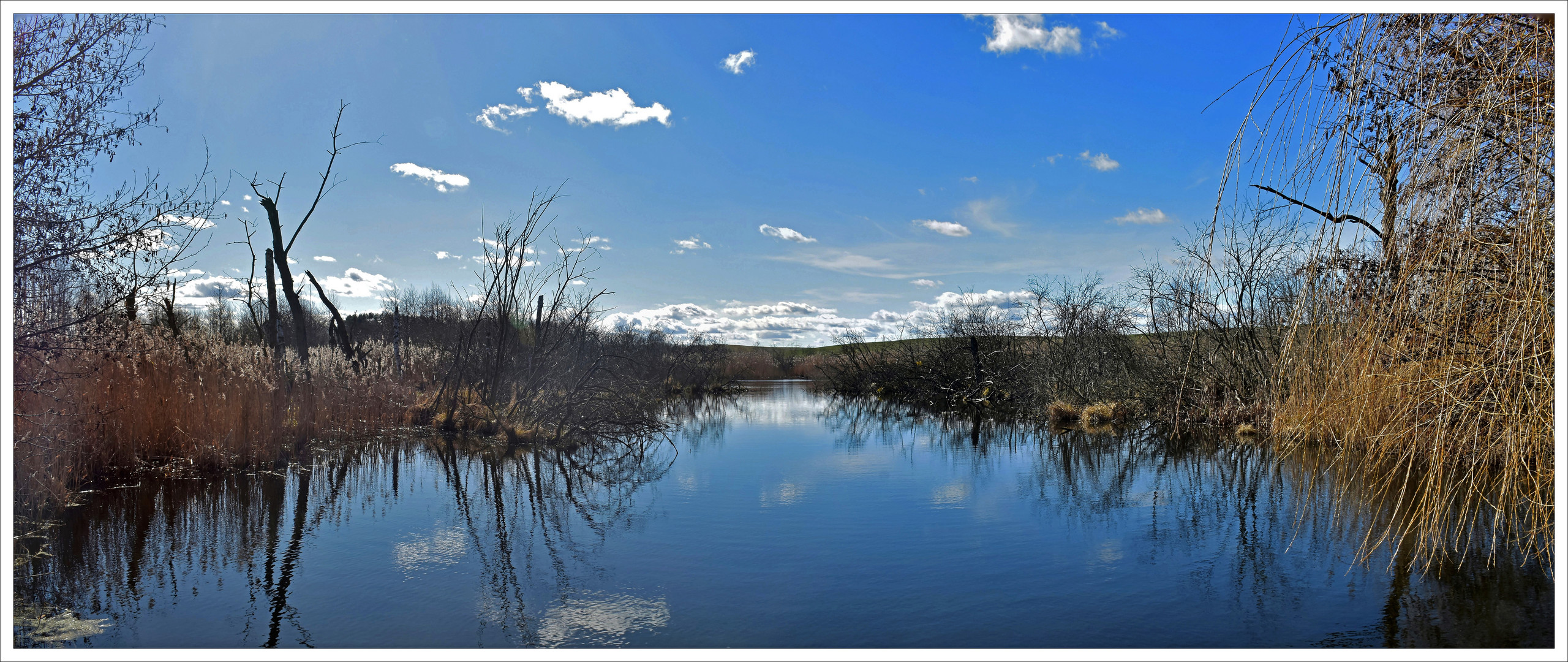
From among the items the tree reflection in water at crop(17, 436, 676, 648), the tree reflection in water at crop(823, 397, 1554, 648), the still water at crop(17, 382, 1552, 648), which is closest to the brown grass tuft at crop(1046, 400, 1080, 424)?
the tree reflection in water at crop(823, 397, 1554, 648)

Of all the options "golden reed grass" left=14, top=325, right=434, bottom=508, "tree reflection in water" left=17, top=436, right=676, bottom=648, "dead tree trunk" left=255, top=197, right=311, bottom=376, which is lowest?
"tree reflection in water" left=17, top=436, right=676, bottom=648

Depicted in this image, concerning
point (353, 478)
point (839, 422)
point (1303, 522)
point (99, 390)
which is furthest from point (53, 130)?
point (839, 422)

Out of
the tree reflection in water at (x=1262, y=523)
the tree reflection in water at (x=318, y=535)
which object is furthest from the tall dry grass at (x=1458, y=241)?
the tree reflection in water at (x=318, y=535)

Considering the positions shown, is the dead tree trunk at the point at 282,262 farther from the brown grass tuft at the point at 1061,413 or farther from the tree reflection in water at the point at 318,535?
the brown grass tuft at the point at 1061,413

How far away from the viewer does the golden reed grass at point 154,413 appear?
6.41 metres

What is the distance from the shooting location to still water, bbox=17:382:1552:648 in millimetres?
4176

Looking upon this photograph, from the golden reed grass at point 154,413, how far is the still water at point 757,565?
1.53 ft

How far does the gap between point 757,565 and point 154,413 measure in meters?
7.23

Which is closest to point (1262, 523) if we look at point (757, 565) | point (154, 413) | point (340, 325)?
point (757, 565)

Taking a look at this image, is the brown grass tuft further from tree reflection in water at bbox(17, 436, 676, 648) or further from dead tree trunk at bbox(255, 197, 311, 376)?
dead tree trunk at bbox(255, 197, 311, 376)

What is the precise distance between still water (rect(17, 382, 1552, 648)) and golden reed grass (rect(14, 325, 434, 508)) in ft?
1.53

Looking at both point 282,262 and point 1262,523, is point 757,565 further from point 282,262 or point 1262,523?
point 282,262

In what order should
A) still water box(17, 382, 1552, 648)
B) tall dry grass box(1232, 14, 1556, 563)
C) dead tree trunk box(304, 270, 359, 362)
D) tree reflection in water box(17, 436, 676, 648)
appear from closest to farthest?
1. tall dry grass box(1232, 14, 1556, 563)
2. still water box(17, 382, 1552, 648)
3. tree reflection in water box(17, 436, 676, 648)
4. dead tree trunk box(304, 270, 359, 362)

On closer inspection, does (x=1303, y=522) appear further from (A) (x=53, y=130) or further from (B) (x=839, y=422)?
(B) (x=839, y=422)
